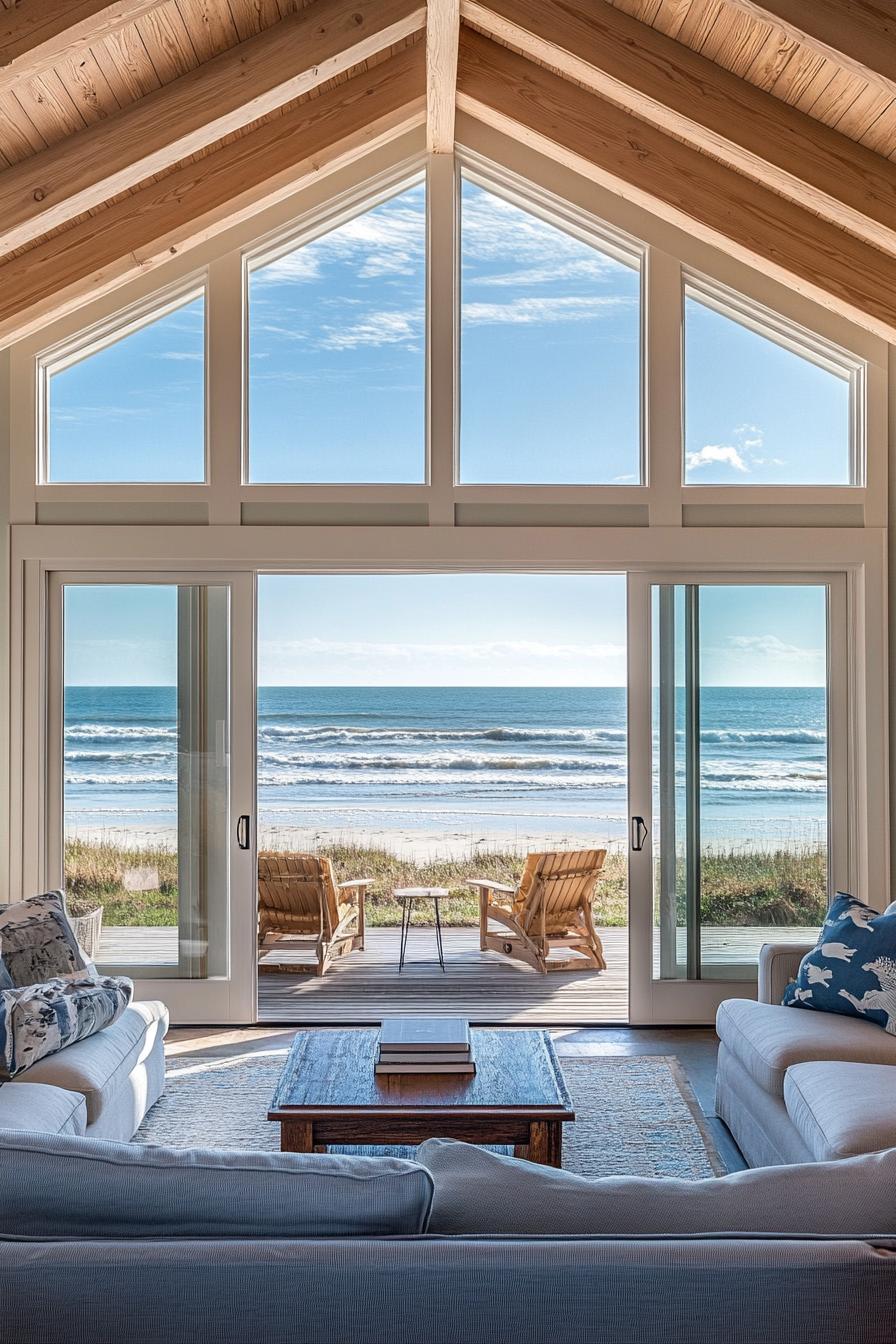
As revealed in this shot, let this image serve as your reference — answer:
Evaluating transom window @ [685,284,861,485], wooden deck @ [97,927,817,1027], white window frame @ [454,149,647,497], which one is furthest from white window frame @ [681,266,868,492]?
wooden deck @ [97,927,817,1027]

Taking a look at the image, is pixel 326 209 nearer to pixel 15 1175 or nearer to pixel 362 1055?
pixel 362 1055

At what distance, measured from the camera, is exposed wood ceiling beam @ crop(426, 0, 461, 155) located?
401 centimetres

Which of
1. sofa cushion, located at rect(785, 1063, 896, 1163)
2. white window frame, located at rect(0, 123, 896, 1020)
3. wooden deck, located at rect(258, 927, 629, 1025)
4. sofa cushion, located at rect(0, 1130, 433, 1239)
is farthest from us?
wooden deck, located at rect(258, 927, 629, 1025)

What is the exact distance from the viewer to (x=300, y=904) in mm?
6789

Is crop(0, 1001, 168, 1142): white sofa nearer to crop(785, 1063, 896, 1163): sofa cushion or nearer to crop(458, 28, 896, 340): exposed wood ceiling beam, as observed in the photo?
crop(785, 1063, 896, 1163): sofa cushion

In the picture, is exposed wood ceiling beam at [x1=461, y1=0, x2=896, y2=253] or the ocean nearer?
exposed wood ceiling beam at [x1=461, y1=0, x2=896, y2=253]

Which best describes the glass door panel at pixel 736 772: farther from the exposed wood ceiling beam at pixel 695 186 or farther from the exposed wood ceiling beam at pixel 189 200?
the exposed wood ceiling beam at pixel 189 200

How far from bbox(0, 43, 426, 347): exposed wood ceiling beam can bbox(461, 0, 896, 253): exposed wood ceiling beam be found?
941 millimetres

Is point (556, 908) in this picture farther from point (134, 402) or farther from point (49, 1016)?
point (49, 1016)

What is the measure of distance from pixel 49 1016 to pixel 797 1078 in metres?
2.23

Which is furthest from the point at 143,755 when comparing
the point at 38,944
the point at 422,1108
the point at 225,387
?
the point at 422,1108

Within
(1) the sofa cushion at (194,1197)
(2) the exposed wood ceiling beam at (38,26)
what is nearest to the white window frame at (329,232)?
(2) the exposed wood ceiling beam at (38,26)

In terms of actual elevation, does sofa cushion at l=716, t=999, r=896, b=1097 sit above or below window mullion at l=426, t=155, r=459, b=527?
below

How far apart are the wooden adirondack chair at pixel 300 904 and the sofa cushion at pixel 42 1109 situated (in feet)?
11.4
